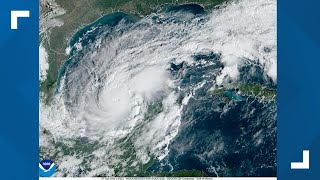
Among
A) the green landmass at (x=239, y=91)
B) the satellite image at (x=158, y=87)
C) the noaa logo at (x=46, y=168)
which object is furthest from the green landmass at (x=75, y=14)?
the green landmass at (x=239, y=91)

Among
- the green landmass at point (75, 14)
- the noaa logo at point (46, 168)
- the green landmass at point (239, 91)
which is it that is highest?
the green landmass at point (75, 14)

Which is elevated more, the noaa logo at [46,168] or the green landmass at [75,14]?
the green landmass at [75,14]

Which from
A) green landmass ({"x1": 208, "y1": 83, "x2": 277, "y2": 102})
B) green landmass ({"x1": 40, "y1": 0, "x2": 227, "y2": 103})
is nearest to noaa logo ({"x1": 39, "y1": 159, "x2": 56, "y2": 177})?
green landmass ({"x1": 40, "y1": 0, "x2": 227, "y2": 103})

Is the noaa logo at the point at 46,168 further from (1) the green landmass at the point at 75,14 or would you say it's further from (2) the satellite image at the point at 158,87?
(1) the green landmass at the point at 75,14

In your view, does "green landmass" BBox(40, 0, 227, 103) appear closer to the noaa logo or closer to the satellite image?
the satellite image

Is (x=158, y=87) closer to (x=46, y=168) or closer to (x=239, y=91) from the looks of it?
(x=239, y=91)
